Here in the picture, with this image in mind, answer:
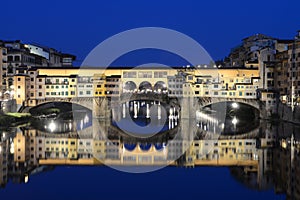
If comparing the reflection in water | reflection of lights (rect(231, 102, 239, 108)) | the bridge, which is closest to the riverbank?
the reflection in water

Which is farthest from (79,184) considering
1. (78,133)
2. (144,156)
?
(78,133)

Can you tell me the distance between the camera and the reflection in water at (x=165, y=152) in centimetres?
1505

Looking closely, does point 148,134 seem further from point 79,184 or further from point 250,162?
point 79,184

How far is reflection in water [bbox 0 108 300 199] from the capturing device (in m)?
15.0

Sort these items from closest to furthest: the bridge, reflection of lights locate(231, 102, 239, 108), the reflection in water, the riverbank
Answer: the reflection in water, the riverbank, the bridge, reflection of lights locate(231, 102, 239, 108)

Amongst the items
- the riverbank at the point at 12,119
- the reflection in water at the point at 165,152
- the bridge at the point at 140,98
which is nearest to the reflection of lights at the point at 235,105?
the bridge at the point at 140,98

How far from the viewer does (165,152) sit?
2008 centimetres

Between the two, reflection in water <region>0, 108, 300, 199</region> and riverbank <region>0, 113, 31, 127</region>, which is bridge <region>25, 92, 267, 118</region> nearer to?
riverbank <region>0, 113, 31, 127</region>

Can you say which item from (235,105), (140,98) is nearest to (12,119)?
(140,98)

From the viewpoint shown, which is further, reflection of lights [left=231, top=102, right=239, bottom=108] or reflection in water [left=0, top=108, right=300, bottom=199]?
reflection of lights [left=231, top=102, right=239, bottom=108]

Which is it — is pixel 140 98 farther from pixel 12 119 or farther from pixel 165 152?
pixel 165 152

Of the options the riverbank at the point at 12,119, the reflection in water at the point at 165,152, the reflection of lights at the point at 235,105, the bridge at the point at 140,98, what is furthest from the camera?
the reflection of lights at the point at 235,105

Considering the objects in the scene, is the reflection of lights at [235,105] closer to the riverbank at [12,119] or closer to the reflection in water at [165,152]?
the reflection in water at [165,152]

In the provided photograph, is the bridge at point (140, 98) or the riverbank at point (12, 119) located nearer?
the riverbank at point (12, 119)
